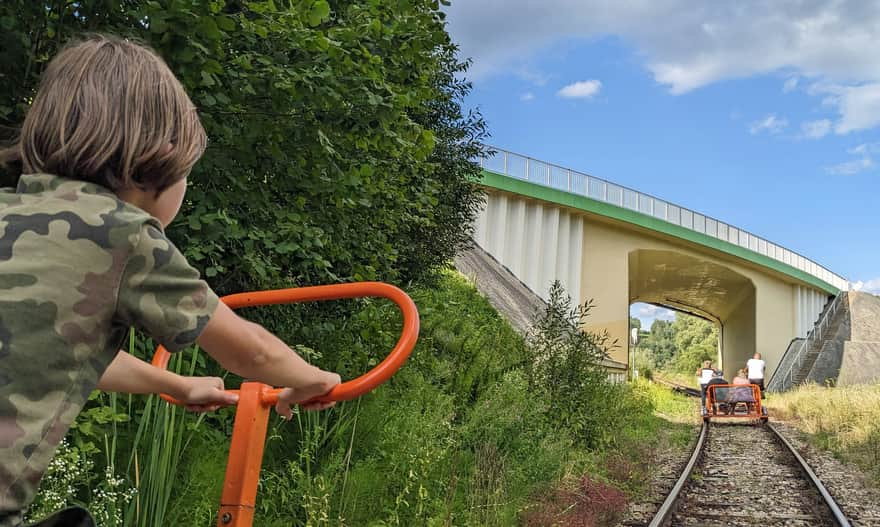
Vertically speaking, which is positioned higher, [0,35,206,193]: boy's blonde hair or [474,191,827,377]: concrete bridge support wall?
[474,191,827,377]: concrete bridge support wall

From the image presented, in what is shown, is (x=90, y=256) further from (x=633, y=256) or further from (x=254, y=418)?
(x=633, y=256)

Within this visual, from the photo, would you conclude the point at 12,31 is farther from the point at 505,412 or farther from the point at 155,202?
the point at 505,412

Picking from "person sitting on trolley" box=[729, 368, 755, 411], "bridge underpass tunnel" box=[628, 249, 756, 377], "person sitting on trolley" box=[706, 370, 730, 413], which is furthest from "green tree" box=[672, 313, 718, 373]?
"person sitting on trolley" box=[729, 368, 755, 411]

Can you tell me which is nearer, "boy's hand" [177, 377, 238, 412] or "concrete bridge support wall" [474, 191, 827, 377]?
"boy's hand" [177, 377, 238, 412]

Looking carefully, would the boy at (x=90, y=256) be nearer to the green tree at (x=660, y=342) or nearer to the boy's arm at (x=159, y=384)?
the boy's arm at (x=159, y=384)

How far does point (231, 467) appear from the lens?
1609 millimetres

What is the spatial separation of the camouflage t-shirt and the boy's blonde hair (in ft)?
0.18

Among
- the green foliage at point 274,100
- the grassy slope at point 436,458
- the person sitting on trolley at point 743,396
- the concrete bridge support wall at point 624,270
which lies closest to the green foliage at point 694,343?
the concrete bridge support wall at point 624,270

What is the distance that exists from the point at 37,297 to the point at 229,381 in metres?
4.37

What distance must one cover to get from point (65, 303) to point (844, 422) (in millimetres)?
17346

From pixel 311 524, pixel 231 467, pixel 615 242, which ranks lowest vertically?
pixel 311 524

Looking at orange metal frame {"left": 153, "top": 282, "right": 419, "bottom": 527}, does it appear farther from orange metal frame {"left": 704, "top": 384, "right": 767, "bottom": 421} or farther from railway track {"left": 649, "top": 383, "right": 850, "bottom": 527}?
orange metal frame {"left": 704, "top": 384, "right": 767, "bottom": 421}

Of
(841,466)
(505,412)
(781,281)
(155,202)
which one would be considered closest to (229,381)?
(505,412)

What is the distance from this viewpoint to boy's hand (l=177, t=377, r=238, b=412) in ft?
6.15
